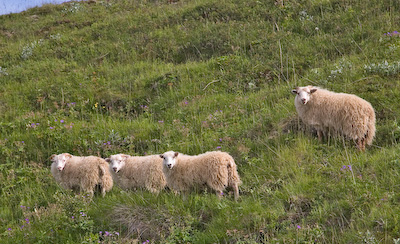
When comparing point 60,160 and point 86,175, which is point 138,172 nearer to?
point 86,175

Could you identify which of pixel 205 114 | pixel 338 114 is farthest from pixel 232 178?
pixel 205 114

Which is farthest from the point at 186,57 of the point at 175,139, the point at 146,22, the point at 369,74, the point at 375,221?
the point at 375,221

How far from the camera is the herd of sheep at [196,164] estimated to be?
26.2ft

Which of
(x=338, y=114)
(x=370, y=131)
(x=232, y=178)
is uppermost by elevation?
(x=338, y=114)

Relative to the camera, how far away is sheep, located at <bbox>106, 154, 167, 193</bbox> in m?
9.05

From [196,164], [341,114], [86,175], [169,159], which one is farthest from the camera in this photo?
[86,175]

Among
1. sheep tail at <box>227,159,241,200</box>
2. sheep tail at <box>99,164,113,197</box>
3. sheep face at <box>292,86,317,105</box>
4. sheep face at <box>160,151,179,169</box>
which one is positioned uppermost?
sheep face at <box>292,86,317,105</box>

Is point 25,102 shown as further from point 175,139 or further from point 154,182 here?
point 154,182

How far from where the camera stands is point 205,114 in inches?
456

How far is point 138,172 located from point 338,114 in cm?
424

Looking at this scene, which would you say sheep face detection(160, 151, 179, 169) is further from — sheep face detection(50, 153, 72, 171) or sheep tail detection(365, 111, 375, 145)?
sheep tail detection(365, 111, 375, 145)

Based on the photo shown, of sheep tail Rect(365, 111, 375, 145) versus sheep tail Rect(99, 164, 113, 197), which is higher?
sheep tail Rect(365, 111, 375, 145)

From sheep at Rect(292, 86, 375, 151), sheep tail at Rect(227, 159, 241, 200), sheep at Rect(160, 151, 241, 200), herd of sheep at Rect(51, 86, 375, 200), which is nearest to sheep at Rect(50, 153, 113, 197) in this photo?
herd of sheep at Rect(51, 86, 375, 200)

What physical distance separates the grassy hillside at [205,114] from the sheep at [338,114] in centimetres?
29
